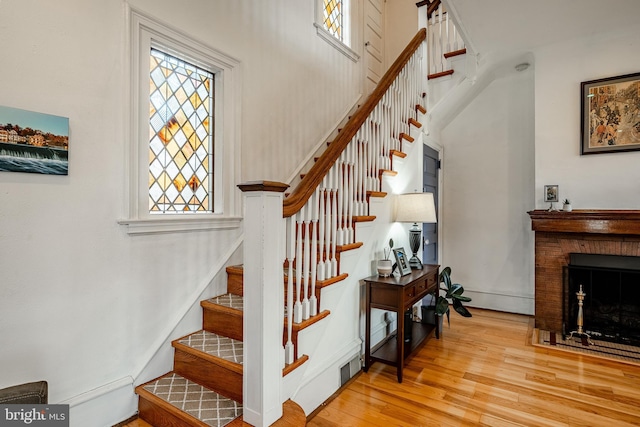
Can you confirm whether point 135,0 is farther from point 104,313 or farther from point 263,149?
point 104,313

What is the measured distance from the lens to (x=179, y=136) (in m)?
2.38

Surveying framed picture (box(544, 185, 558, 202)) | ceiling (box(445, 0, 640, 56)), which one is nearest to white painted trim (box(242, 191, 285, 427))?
ceiling (box(445, 0, 640, 56))

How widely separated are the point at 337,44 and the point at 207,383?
374cm

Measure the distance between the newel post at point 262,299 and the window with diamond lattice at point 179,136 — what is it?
95 centimetres

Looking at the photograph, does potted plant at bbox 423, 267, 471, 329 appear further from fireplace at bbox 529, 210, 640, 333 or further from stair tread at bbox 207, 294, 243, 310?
stair tread at bbox 207, 294, 243, 310

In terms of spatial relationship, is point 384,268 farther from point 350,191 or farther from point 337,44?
point 337,44

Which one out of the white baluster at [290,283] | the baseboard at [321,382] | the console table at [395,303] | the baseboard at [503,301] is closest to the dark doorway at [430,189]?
the baseboard at [503,301]

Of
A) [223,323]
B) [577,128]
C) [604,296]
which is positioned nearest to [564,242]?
[604,296]

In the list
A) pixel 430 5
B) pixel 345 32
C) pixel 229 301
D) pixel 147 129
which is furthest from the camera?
pixel 345 32

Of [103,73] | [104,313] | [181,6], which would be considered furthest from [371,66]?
[104,313]

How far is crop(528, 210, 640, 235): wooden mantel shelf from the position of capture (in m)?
3.06

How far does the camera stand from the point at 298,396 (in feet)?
6.56

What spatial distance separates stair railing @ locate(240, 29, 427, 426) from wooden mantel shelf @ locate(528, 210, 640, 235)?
72.0 inches

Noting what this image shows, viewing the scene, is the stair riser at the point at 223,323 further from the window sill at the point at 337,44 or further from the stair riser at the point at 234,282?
the window sill at the point at 337,44
